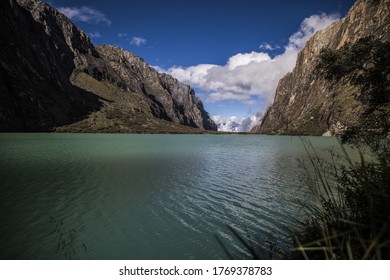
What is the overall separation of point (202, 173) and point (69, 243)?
22.8 metres

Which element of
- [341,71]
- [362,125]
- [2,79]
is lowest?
[362,125]

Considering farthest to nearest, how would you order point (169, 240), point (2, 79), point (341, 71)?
point (2, 79), point (341, 71), point (169, 240)

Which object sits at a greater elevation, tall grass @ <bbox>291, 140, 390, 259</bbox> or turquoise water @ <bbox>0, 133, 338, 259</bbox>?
tall grass @ <bbox>291, 140, 390, 259</bbox>

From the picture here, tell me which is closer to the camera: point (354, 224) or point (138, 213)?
point (354, 224)

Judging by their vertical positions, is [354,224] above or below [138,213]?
above

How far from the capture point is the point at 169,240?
535 inches

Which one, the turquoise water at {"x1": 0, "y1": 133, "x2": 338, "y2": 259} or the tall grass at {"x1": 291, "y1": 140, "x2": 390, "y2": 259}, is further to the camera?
the turquoise water at {"x1": 0, "y1": 133, "x2": 338, "y2": 259}

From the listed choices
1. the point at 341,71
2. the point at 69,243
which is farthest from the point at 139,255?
the point at 341,71

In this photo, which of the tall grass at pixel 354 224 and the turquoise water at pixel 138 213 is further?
the turquoise water at pixel 138 213

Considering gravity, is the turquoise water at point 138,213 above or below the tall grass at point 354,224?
below
